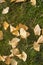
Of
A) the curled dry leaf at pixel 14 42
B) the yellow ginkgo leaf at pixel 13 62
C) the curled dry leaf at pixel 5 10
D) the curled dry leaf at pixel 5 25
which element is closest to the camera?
the yellow ginkgo leaf at pixel 13 62

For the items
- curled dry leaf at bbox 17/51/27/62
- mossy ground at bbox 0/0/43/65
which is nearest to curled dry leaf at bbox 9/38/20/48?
mossy ground at bbox 0/0/43/65

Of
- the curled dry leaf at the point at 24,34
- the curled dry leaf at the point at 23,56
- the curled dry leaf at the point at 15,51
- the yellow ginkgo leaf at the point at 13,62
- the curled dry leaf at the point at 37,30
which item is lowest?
the yellow ginkgo leaf at the point at 13,62

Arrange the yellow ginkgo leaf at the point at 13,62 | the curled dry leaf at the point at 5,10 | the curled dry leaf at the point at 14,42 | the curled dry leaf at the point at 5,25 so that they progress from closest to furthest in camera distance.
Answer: the yellow ginkgo leaf at the point at 13,62
the curled dry leaf at the point at 14,42
the curled dry leaf at the point at 5,25
the curled dry leaf at the point at 5,10

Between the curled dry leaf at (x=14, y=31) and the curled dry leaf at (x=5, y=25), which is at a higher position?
the curled dry leaf at (x=5, y=25)

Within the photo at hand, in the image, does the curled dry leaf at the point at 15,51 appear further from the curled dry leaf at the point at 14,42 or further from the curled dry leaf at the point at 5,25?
the curled dry leaf at the point at 5,25

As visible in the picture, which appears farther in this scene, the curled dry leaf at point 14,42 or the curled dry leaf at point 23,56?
the curled dry leaf at point 14,42

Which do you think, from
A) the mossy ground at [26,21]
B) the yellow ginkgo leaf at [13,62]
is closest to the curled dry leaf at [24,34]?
the mossy ground at [26,21]

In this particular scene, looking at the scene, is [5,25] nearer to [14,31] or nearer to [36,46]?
[14,31]

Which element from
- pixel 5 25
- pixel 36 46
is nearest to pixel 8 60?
pixel 36 46

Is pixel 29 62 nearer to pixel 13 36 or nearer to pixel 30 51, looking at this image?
pixel 30 51
